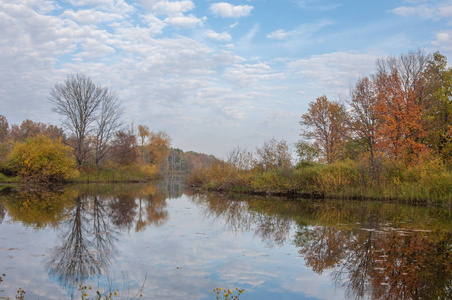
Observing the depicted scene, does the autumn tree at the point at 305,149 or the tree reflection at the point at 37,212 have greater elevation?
the autumn tree at the point at 305,149

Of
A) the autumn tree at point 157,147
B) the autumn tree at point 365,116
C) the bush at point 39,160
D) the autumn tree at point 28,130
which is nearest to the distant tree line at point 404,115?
the autumn tree at point 365,116

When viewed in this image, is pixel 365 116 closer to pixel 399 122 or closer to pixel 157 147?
pixel 399 122

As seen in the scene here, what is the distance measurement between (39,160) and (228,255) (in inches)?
1035

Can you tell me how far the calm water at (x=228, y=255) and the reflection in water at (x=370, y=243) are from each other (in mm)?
29

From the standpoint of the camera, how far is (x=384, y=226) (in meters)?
11.0

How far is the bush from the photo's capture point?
28.1 m

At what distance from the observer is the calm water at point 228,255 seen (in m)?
5.53

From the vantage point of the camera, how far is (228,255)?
302 inches

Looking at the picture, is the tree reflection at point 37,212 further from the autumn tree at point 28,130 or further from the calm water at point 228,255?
the autumn tree at point 28,130

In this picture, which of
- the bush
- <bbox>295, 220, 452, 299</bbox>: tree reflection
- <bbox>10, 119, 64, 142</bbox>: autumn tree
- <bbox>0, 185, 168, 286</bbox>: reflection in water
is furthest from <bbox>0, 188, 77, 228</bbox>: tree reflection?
<bbox>10, 119, 64, 142</bbox>: autumn tree

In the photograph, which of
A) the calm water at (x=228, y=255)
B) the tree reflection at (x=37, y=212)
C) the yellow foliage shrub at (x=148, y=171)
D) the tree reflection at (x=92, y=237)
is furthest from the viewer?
the yellow foliage shrub at (x=148, y=171)

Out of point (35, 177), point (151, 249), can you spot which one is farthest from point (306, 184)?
point (35, 177)

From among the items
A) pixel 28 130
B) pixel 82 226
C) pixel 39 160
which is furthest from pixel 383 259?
pixel 28 130

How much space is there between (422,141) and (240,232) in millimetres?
22925
